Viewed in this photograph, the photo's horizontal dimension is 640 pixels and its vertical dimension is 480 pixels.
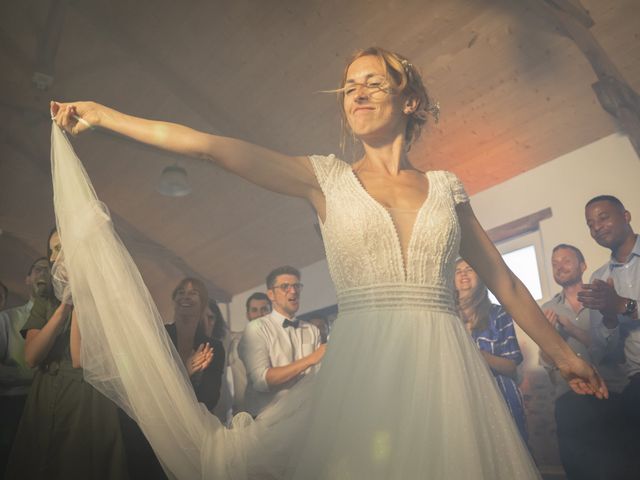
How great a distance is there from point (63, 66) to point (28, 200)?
24.7 inches

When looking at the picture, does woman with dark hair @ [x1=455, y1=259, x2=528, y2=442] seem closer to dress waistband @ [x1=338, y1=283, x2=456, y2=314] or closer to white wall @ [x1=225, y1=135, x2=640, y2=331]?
white wall @ [x1=225, y1=135, x2=640, y2=331]

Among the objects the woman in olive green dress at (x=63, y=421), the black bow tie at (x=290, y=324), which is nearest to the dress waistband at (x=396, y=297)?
the woman in olive green dress at (x=63, y=421)

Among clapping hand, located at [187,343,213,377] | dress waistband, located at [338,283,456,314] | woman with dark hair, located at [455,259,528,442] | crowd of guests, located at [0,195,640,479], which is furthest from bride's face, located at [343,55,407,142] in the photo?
woman with dark hair, located at [455,259,528,442]

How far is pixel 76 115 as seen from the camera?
3.86 ft

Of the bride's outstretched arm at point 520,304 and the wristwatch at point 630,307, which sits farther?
the wristwatch at point 630,307

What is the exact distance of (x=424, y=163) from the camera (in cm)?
301

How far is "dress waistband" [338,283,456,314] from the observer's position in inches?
43.4

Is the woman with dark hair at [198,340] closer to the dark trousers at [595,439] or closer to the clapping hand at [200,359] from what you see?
the clapping hand at [200,359]

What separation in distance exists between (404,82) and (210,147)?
1.68 feet

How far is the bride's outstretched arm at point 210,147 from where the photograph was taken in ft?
3.54

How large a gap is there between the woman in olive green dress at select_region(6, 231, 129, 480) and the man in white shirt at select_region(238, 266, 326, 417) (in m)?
0.66

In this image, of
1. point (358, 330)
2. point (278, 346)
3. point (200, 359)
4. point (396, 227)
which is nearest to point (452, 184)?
point (396, 227)

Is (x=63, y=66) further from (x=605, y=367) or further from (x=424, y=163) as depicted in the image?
(x=605, y=367)

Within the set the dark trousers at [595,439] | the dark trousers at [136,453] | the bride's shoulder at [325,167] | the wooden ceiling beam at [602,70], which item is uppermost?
the wooden ceiling beam at [602,70]
